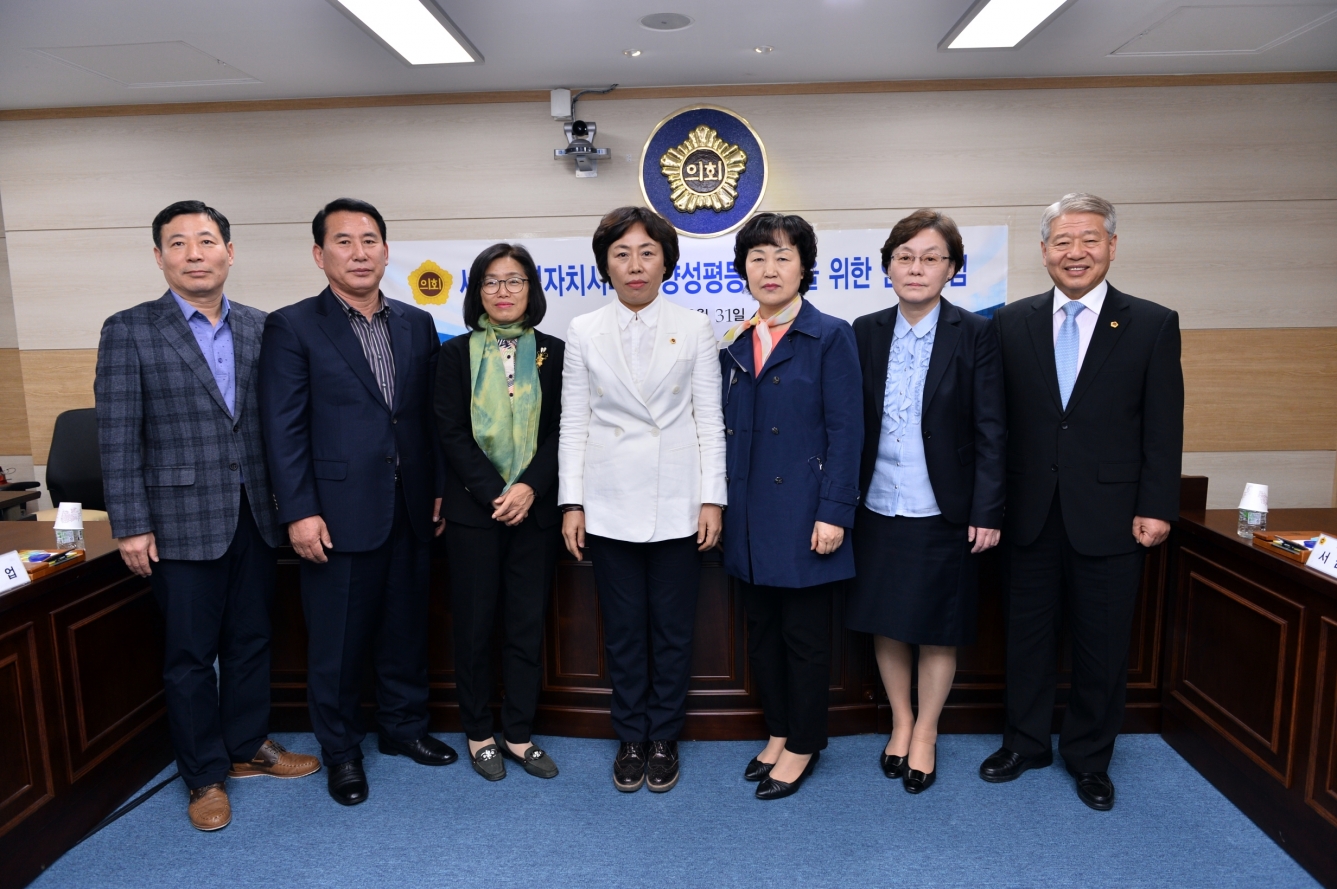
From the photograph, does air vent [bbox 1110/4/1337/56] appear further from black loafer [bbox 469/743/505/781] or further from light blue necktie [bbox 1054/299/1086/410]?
black loafer [bbox 469/743/505/781]

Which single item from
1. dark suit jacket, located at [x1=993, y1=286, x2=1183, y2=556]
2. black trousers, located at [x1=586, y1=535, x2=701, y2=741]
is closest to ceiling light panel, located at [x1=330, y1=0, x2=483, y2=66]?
black trousers, located at [x1=586, y1=535, x2=701, y2=741]

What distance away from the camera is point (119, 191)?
434 cm

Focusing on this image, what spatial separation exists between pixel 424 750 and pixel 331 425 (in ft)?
3.53

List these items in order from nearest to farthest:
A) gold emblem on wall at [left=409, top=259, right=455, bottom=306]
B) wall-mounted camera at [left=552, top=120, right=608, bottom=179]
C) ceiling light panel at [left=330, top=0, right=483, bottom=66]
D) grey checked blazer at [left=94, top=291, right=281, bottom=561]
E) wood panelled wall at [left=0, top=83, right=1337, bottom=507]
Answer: grey checked blazer at [left=94, top=291, right=281, bottom=561]
ceiling light panel at [left=330, top=0, right=483, bottom=66]
wall-mounted camera at [left=552, top=120, right=608, bottom=179]
wood panelled wall at [left=0, top=83, right=1337, bottom=507]
gold emblem on wall at [left=409, top=259, right=455, bottom=306]

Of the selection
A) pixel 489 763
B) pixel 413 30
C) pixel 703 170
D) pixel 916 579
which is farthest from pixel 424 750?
pixel 703 170

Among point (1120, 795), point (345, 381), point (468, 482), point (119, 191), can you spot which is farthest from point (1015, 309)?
point (119, 191)

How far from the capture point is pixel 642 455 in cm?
206

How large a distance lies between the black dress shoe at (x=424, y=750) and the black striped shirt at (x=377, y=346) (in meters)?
1.09

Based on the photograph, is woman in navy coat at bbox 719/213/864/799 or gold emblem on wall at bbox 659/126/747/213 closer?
woman in navy coat at bbox 719/213/864/799

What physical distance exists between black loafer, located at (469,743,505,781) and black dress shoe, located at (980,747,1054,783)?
4.78ft

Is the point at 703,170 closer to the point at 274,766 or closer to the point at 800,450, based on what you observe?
the point at 800,450

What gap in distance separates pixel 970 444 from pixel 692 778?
1287 millimetres

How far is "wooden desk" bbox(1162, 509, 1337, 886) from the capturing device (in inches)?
72.0

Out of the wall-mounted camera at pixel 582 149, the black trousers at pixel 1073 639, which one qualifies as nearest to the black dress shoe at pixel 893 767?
the black trousers at pixel 1073 639
